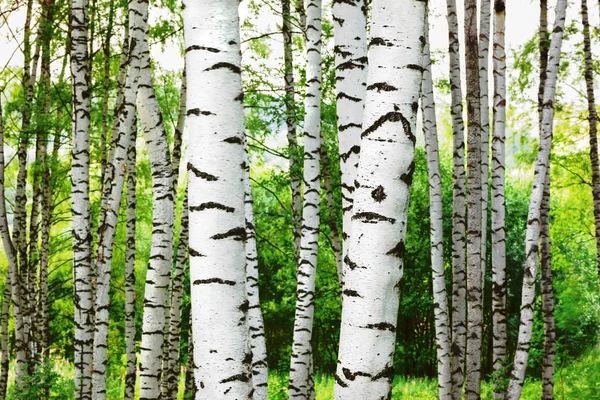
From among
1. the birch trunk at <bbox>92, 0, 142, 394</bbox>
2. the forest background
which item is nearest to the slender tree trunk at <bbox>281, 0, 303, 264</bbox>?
the forest background

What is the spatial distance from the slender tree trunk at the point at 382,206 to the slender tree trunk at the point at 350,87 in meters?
1.21

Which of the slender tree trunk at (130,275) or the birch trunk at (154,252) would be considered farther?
the slender tree trunk at (130,275)

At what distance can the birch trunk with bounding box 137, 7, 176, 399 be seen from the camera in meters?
5.20

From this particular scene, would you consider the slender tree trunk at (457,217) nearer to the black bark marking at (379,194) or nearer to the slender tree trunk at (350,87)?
the slender tree trunk at (350,87)

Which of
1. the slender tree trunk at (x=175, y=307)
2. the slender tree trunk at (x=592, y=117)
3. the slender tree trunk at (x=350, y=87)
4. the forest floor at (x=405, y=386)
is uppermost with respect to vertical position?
the slender tree trunk at (x=592, y=117)

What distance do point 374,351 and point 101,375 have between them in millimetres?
4519

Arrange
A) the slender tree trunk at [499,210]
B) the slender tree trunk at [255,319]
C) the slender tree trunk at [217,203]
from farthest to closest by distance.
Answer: the slender tree trunk at [499,210], the slender tree trunk at [255,319], the slender tree trunk at [217,203]

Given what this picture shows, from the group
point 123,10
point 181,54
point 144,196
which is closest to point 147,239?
point 144,196

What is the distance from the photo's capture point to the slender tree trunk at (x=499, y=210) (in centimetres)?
680

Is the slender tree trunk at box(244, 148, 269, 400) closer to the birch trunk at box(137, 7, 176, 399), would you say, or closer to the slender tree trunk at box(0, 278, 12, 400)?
the birch trunk at box(137, 7, 176, 399)

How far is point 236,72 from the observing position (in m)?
2.30

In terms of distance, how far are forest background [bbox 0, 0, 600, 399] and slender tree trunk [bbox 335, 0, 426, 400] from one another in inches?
230

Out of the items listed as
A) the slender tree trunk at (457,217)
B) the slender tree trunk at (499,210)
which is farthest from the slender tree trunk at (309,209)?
the slender tree trunk at (499,210)

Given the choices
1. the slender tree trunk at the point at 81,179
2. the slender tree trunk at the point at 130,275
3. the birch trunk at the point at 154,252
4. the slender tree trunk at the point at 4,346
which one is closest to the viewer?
the birch trunk at the point at 154,252
